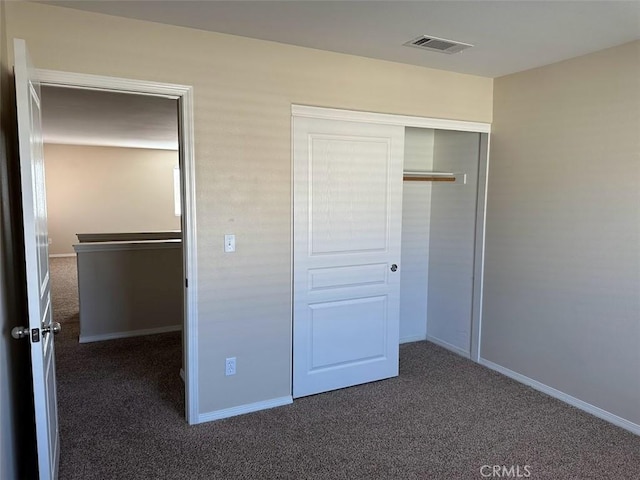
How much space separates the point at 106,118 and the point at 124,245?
6.24 feet

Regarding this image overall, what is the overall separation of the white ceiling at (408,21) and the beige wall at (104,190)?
26.0 feet

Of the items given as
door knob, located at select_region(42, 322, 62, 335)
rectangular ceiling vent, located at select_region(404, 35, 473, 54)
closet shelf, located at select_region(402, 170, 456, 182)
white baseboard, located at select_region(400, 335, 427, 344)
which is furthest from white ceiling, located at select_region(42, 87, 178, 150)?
white baseboard, located at select_region(400, 335, 427, 344)

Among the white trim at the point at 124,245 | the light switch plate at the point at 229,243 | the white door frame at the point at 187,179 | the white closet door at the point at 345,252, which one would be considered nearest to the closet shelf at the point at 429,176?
the white closet door at the point at 345,252

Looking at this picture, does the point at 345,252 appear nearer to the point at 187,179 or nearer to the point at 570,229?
the point at 187,179

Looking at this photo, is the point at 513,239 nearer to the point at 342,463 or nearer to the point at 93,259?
the point at 342,463

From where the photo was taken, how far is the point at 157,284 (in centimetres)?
471

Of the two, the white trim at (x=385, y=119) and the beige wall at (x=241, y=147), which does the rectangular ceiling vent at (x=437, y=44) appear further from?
the white trim at (x=385, y=119)

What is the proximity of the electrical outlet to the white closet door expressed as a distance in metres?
0.44

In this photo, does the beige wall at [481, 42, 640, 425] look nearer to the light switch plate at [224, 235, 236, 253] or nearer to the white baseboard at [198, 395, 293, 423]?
the white baseboard at [198, 395, 293, 423]

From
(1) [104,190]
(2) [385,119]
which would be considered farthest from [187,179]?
(1) [104,190]

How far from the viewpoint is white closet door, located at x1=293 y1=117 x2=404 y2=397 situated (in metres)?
3.11

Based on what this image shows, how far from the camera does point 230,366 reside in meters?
2.92

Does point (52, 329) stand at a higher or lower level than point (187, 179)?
lower

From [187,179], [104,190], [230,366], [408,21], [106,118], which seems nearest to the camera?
[408,21]
